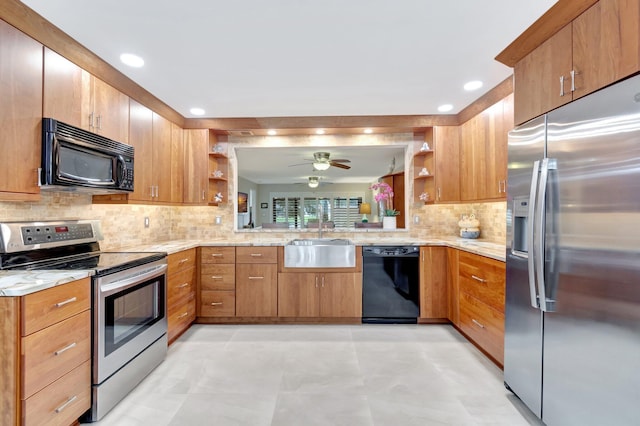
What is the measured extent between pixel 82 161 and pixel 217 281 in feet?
5.66

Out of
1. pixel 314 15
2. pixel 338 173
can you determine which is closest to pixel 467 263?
pixel 314 15

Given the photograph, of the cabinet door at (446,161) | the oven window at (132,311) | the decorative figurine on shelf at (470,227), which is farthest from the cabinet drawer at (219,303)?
the decorative figurine on shelf at (470,227)

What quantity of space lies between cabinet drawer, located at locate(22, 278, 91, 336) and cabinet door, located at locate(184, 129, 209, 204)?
1.89 m

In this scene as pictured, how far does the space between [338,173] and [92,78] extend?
19.1 feet

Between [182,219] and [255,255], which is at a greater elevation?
[182,219]

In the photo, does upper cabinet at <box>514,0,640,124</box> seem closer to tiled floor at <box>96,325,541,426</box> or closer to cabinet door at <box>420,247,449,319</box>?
cabinet door at <box>420,247,449,319</box>

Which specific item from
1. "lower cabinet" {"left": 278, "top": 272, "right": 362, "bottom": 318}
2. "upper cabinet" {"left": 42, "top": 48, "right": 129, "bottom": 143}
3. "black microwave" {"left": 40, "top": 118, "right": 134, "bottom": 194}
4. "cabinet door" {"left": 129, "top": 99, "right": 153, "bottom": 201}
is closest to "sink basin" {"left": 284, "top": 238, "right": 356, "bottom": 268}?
"lower cabinet" {"left": 278, "top": 272, "right": 362, "bottom": 318}

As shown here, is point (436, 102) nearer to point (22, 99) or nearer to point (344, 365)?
point (344, 365)

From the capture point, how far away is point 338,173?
768cm

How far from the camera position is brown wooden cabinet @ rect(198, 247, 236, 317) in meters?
3.35

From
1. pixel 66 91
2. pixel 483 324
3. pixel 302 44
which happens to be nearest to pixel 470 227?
pixel 483 324

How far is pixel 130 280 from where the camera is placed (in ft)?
6.78

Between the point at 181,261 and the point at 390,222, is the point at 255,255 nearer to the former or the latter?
the point at 181,261

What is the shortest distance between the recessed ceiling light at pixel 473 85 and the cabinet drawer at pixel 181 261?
9.73 feet
